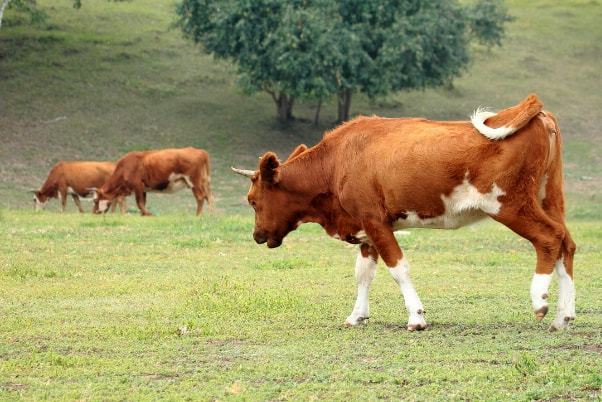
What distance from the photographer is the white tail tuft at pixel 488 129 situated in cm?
961

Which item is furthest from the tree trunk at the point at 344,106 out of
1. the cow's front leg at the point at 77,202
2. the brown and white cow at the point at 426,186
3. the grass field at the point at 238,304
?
the brown and white cow at the point at 426,186

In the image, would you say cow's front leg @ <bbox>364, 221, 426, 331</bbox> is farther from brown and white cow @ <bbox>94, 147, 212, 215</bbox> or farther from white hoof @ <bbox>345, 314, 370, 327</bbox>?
A: brown and white cow @ <bbox>94, 147, 212, 215</bbox>

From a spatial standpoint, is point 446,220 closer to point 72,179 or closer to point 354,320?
point 354,320

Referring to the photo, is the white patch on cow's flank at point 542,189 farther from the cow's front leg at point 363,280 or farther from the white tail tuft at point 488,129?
the cow's front leg at point 363,280

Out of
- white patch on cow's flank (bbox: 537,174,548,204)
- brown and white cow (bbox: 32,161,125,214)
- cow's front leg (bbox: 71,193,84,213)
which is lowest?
cow's front leg (bbox: 71,193,84,213)

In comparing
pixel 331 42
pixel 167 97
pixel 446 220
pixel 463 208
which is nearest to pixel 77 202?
pixel 331 42

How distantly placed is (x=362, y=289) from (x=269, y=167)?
1.57 meters

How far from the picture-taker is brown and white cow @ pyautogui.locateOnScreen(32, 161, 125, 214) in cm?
3189

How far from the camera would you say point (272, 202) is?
454 inches

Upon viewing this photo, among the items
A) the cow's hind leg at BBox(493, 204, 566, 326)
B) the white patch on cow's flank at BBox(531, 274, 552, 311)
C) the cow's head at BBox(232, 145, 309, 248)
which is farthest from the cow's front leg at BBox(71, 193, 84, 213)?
the white patch on cow's flank at BBox(531, 274, 552, 311)

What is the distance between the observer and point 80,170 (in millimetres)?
32344

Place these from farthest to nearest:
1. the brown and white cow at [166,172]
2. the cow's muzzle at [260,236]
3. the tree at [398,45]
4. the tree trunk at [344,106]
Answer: the tree trunk at [344,106]
the tree at [398,45]
the brown and white cow at [166,172]
the cow's muzzle at [260,236]

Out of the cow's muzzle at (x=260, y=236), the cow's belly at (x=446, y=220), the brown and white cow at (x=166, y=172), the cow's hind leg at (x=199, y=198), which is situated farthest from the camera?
the brown and white cow at (x=166, y=172)

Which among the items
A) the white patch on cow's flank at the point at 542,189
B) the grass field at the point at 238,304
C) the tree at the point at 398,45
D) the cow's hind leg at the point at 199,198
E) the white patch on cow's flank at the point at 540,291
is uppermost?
the white patch on cow's flank at the point at 542,189
